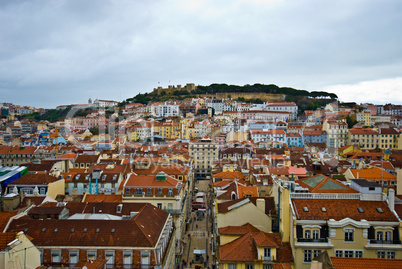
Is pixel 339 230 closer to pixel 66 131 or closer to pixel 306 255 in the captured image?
pixel 306 255

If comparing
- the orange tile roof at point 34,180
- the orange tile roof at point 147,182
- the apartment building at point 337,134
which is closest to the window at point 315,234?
the orange tile roof at point 147,182

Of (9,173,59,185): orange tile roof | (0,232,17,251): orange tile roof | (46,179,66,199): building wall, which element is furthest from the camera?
(9,173,59,185): orange tile roof

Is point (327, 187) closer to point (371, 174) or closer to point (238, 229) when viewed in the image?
point (238, 229)

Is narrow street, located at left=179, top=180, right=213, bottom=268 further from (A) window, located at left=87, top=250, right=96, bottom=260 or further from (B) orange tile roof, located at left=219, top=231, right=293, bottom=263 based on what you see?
(A) window, located at left=87, top=250, right=96, bottom=260

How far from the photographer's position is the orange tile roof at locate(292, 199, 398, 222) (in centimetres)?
1916

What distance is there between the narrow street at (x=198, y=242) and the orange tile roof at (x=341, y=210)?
11562mm

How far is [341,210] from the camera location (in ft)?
64.6

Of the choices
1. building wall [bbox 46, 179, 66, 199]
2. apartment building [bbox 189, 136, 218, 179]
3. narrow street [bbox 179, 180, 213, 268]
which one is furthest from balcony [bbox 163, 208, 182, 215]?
apartment building [bbox 189, 136, 218, 179]

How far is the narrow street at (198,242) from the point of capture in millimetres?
28931

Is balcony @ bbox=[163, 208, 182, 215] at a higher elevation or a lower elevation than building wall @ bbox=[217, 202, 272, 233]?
lower

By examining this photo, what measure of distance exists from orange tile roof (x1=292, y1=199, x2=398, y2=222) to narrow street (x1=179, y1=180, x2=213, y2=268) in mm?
11562

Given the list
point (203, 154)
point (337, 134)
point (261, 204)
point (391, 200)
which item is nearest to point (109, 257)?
point (261, 204)

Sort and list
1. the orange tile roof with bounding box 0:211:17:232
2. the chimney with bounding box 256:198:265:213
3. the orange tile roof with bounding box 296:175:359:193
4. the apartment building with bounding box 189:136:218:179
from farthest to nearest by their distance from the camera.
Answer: the apartment building with bounding box 189:136:218:179
the chimney with bounding box 256:198:265:213
the orange tile roof with bounding box 296:175:359:193
the orange tile roof with bounding box 0:211:17:232

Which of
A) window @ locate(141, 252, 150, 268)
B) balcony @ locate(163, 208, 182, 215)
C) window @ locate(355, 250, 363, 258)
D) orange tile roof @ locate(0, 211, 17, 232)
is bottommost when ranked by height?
balcony @ locate(163, 208, 182, 215)
